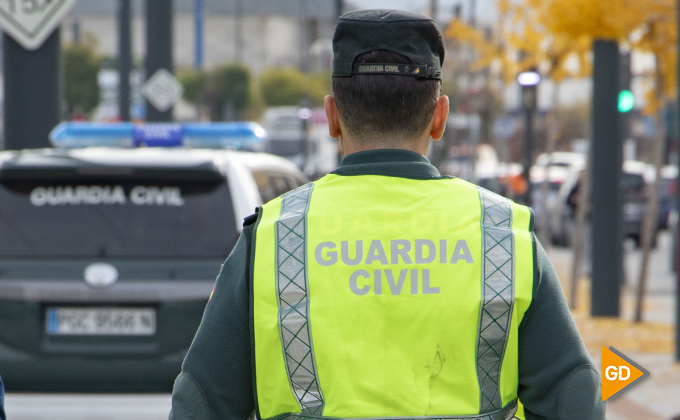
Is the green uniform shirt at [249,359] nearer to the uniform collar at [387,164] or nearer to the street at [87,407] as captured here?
the uniform collar at [387,164]

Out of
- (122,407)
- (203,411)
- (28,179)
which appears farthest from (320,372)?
(28,179)

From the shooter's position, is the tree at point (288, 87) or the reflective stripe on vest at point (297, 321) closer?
the reflective stripe on vest at point (297, 321)

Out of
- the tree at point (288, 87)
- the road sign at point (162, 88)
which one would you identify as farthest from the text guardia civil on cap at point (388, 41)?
the tree at point (288, 87)

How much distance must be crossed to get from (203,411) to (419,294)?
43 cm

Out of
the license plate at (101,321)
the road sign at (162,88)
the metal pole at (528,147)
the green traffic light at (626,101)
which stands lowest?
the metal pole at (528,147)

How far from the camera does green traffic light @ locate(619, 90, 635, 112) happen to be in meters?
11.6

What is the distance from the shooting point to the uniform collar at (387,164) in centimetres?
198

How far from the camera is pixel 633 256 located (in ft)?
70.8

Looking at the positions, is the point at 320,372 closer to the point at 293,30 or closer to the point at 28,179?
the point at 28,179

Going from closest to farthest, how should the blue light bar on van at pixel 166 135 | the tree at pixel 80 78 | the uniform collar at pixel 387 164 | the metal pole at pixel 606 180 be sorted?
1. the uniform collar at pixel 387 164
2. the blue light bar on van at pixel 166 135
3. the metal pole at pixel 606 180
4. the tree at pixel 80 78

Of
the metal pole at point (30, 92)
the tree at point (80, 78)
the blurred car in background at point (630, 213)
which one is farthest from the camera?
the tree at point (80, 78)

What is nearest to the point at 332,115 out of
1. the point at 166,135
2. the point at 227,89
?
the point at 166,135

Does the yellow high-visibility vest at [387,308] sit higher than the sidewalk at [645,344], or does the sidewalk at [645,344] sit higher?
the yellow high-visibility vest at [387,308]

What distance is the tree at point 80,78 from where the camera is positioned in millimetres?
56688
